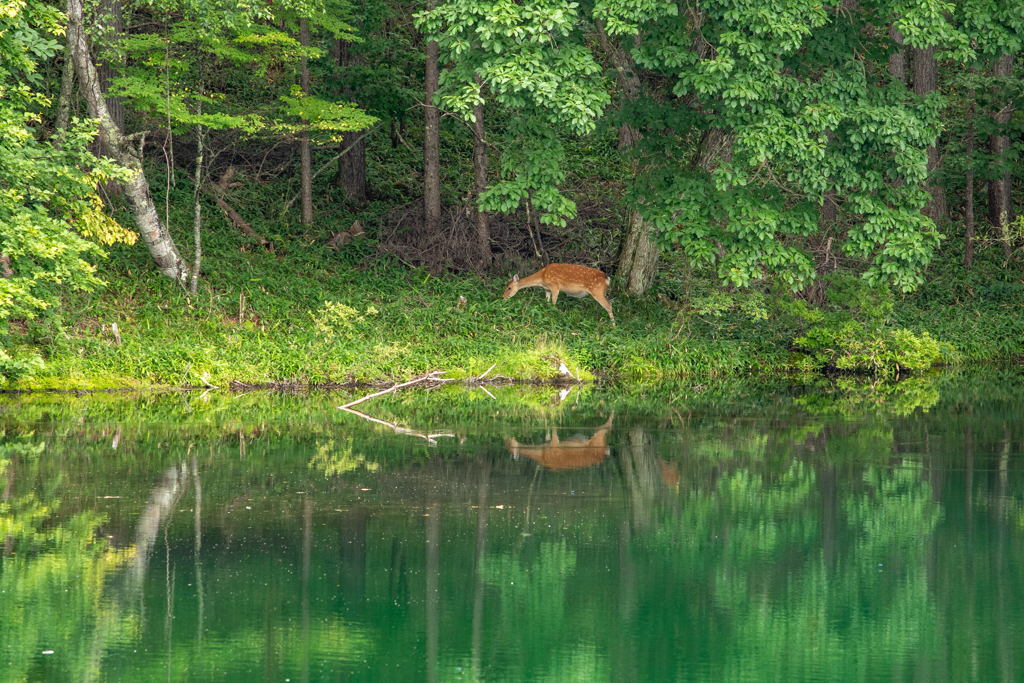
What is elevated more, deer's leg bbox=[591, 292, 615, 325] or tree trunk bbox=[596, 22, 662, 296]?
tree trunk bbox=[596, 22, 662, 296]

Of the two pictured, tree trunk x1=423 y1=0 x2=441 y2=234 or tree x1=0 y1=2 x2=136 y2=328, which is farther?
tree trunk x1=423 y1=0 x2=441 y2=234

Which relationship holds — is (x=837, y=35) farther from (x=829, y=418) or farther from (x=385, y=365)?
(x=385, y=365)

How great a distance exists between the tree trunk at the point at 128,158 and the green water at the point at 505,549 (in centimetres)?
544

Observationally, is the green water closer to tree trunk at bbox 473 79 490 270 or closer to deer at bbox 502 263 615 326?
deer at bbox 502 263 615 326

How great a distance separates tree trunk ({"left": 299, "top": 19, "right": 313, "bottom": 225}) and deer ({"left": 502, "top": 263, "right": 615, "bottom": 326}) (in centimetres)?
505

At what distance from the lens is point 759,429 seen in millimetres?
16000

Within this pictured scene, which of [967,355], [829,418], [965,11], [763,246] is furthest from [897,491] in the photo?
[967,355]

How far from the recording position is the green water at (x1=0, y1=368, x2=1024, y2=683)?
6.90 metres

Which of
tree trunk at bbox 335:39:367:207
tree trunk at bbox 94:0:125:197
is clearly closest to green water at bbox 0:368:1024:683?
tree trunk at bbox 94:0:125:197

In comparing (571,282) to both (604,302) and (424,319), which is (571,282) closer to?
(604,302)

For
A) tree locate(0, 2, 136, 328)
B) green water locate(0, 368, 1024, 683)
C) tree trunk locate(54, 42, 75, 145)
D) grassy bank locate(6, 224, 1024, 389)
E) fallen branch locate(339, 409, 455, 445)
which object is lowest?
green water locate(0, 368, 1024, 683)

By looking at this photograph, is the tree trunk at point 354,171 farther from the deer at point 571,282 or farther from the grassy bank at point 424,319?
the deer at point 571,282

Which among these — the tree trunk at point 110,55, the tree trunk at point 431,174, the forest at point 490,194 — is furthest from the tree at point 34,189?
the tree trunk at point 431,174

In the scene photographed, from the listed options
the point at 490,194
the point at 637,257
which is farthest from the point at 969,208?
the point at 490,194
